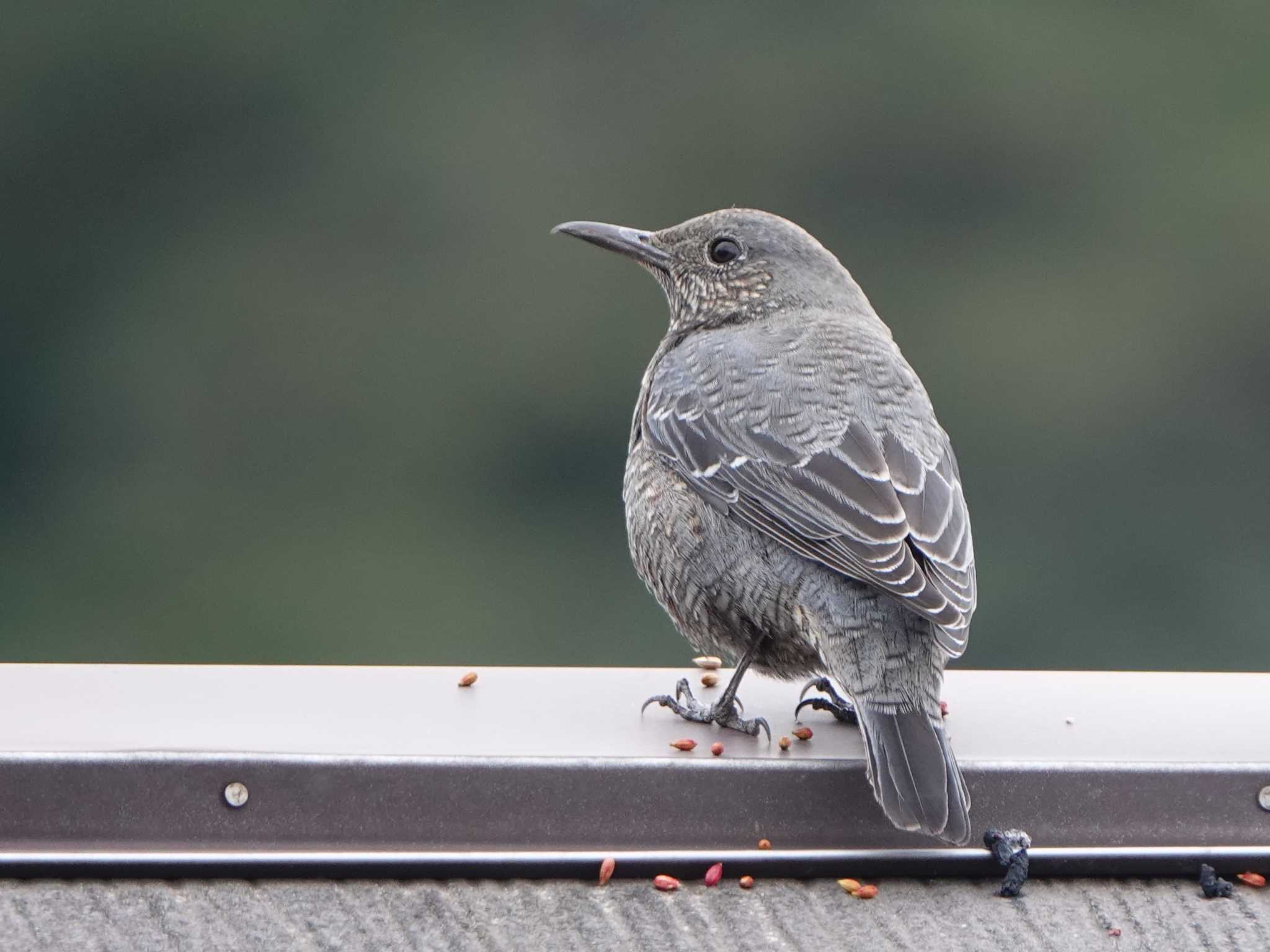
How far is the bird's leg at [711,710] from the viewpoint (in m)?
2.41

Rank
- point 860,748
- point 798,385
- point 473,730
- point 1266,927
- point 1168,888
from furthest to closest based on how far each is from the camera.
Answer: point 798,385, point 860,748, point 473,730, point 1168,888, point 1266,927

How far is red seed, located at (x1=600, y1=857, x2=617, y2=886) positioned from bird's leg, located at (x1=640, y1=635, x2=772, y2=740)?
363 millimetres

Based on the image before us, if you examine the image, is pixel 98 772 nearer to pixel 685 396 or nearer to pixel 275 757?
pixel 275 757

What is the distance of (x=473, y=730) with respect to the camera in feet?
7.20

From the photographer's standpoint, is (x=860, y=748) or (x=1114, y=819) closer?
(x=1114, y=819)

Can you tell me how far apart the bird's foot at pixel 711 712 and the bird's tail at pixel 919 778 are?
6.7 inches

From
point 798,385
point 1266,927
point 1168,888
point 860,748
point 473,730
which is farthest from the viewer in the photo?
point 798,385

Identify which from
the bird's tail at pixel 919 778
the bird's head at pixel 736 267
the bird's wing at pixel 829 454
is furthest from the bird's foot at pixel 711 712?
the bird's head at pixel 736 267

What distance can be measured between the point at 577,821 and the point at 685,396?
1.40 m

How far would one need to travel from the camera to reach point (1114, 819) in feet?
6.78

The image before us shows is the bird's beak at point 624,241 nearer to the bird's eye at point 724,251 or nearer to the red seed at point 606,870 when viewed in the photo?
the bird's eye at point 724,251

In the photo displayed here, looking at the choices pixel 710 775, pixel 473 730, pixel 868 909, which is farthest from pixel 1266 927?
pixel 473 730

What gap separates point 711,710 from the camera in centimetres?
249

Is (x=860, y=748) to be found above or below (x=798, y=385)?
below
